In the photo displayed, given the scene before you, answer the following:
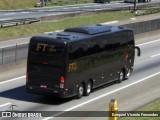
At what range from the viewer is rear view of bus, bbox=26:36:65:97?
23.4 m

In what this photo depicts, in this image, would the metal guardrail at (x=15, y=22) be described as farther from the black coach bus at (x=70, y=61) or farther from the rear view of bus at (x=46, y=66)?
the rear view of bus at (x=46, y=66)

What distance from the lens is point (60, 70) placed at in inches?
922

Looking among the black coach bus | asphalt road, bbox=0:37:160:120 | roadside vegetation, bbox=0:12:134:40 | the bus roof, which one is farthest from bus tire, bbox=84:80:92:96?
roadside vegetation, bbox=0:12:134:40

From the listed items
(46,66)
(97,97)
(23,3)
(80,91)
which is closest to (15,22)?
(23,3)

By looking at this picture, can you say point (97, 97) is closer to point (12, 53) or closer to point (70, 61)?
point (70, 61)

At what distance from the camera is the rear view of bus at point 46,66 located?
23.4 meters

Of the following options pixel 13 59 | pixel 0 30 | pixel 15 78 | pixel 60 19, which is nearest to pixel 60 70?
pixel 15 78

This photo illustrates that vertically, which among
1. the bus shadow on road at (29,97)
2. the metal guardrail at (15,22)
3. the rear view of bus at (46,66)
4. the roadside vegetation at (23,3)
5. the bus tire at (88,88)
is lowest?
the roadside vegetation at (23,3)

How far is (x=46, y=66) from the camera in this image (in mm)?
23656

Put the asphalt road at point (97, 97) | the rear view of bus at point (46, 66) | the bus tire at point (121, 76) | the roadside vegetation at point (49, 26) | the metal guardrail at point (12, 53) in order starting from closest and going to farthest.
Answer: the asphalt road at point (97, 97), the rear view of bus at point (46, 66), the bus tire at point (121, 76), the metal guardrail at point (12, 53), the roadside vegetation at point (49, 26)

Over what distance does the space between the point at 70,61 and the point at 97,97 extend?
2888 millimetres

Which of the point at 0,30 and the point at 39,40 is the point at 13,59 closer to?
the point at 39,40

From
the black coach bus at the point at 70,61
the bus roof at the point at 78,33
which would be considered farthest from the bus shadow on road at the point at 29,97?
the bus roof at the point at 78,33

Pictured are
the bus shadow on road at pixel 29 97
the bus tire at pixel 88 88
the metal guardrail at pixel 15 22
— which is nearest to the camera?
the bus shadow on road at pixel 29 97
